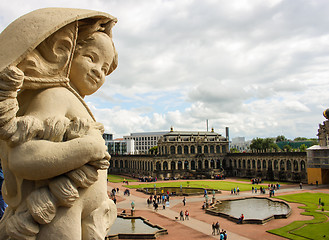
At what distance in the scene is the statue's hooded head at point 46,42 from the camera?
350 centimetres

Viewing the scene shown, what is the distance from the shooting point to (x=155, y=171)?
65125mm

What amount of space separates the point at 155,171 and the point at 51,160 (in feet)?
207

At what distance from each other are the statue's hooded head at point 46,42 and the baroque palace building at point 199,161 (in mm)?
59614

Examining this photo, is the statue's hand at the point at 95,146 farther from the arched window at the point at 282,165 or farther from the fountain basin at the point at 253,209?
the arched window at the point at 282,165

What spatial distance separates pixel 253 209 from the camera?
2859cm

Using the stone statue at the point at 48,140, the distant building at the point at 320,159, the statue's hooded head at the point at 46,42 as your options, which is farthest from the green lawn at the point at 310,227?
the statue's hooded head at the point at 46,42

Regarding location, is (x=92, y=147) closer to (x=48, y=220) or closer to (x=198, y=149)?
(x=48, y=220)

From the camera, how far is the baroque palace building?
60.9 m

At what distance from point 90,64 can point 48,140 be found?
5.13 ft

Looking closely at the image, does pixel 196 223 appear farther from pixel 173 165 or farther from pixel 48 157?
pixel 173 165

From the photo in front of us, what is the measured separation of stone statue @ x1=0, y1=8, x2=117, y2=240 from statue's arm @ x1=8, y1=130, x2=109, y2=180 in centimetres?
1

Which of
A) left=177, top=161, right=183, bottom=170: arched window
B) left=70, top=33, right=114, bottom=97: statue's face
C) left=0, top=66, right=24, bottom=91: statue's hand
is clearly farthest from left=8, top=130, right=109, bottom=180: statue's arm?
left=177, top=161, right=183, bottom=170: arched window

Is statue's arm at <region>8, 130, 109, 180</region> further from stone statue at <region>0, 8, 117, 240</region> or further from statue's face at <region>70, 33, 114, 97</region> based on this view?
statue's face at <region>70, 33, 114, 97</region>

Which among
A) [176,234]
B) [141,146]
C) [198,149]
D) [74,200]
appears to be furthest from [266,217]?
[141,146]
